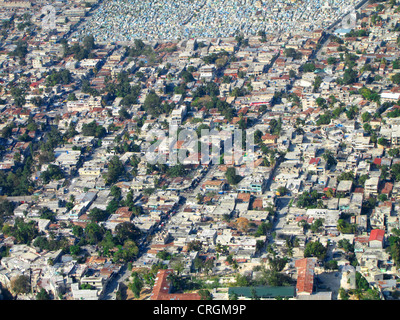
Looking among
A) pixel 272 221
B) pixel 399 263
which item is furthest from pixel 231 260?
pixel 399 263

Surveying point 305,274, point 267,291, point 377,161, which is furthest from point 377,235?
point 377,161

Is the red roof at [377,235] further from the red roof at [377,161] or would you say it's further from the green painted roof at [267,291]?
the red roof at [377,161]

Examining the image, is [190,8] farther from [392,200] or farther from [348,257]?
[348,257]

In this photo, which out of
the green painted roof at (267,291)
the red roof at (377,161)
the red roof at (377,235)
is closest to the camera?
the green painted roof at (267,291)

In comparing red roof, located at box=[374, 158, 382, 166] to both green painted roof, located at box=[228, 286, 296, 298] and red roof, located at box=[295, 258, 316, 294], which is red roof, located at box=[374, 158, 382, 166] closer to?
red roof, located at box=[295, 258, 316, 294]

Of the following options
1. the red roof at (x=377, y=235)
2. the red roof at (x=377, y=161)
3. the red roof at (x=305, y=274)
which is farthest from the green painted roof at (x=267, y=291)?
the red roof at (x=377, y=161)

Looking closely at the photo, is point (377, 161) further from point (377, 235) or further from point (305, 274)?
point (305, 274)
